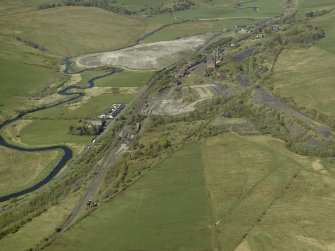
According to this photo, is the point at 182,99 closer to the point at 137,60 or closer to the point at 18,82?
the point at 137,60

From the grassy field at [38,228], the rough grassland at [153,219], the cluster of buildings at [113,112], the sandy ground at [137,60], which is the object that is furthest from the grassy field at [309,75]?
the grassy field at [38,228]

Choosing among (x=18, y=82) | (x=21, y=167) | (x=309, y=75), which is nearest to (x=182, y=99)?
(x=309, y=75)

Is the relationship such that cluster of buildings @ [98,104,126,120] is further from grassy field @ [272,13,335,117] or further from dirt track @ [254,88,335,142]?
grassy field @ [272,13,335,117]

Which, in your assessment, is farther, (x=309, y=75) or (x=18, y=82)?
(x=18, y=82)

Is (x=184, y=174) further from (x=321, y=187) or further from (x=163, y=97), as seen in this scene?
(x=163, y=97)

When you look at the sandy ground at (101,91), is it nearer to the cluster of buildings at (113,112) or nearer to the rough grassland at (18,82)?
the cluster of buildings at (113,112)

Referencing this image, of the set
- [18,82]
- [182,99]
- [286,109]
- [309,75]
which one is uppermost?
[309,75]

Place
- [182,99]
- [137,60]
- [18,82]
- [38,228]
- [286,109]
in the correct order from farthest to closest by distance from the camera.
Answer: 1. [137,60]
2. [18,82]
3. [182,99]
4. [286,109]
5. [38,228]
